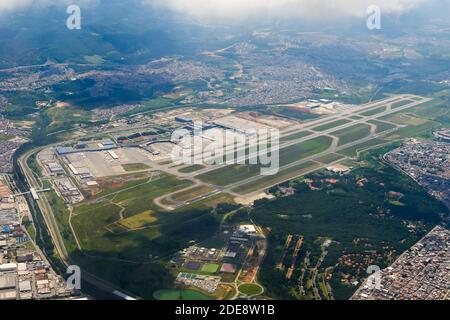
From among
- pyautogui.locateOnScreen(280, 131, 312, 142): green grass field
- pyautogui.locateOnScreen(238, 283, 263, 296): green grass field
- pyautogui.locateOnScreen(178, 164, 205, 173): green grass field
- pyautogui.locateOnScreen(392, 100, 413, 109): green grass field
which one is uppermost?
pyautogui.locateOnScreen(392, 100, 413, 109): green grass field

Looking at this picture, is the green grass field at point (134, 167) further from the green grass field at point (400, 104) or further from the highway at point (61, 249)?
the green grass field at point (400, 104)

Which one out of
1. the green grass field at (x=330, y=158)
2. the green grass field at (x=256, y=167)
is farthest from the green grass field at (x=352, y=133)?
the green grass field at (x=330, y=158)

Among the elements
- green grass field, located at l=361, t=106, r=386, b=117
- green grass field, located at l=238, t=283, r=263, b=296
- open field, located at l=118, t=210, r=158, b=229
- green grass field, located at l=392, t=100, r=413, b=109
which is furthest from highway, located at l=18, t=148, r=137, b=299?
green grass field, located at l=392, t=100, r=413, b=109

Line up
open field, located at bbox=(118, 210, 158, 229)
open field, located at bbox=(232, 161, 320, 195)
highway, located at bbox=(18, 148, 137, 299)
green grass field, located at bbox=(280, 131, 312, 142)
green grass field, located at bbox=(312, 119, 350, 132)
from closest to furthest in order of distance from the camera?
highway, located at bbox=(18, 148, 137, 299)
open field, located at bbox=(118, 210, 158, 229)
open field, located at bbox=(232, 161, 320, 195)
green grass field, located at bbox=(280, 131, 312, 142)
green grass field, located at bbox=(312, 119, 350, 132)

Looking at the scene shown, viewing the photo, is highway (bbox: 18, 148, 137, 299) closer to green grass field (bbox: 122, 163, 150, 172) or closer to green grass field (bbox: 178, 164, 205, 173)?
green grass field (bbox: 122, 163, 150, 172)

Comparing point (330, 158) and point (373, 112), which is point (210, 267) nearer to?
point (330, 158)

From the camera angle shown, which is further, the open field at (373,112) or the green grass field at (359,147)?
the open field at (373,112)

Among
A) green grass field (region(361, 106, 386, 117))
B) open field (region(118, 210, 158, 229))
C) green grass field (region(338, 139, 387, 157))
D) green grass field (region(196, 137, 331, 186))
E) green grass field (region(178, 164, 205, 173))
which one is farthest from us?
green grass field (region(361, 106, 386, 117))

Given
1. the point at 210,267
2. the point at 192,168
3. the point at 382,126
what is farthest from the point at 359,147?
the point at 210,267

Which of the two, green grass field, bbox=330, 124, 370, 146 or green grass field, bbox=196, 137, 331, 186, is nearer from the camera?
green grass field, bbox=196, 137, 331, 186
